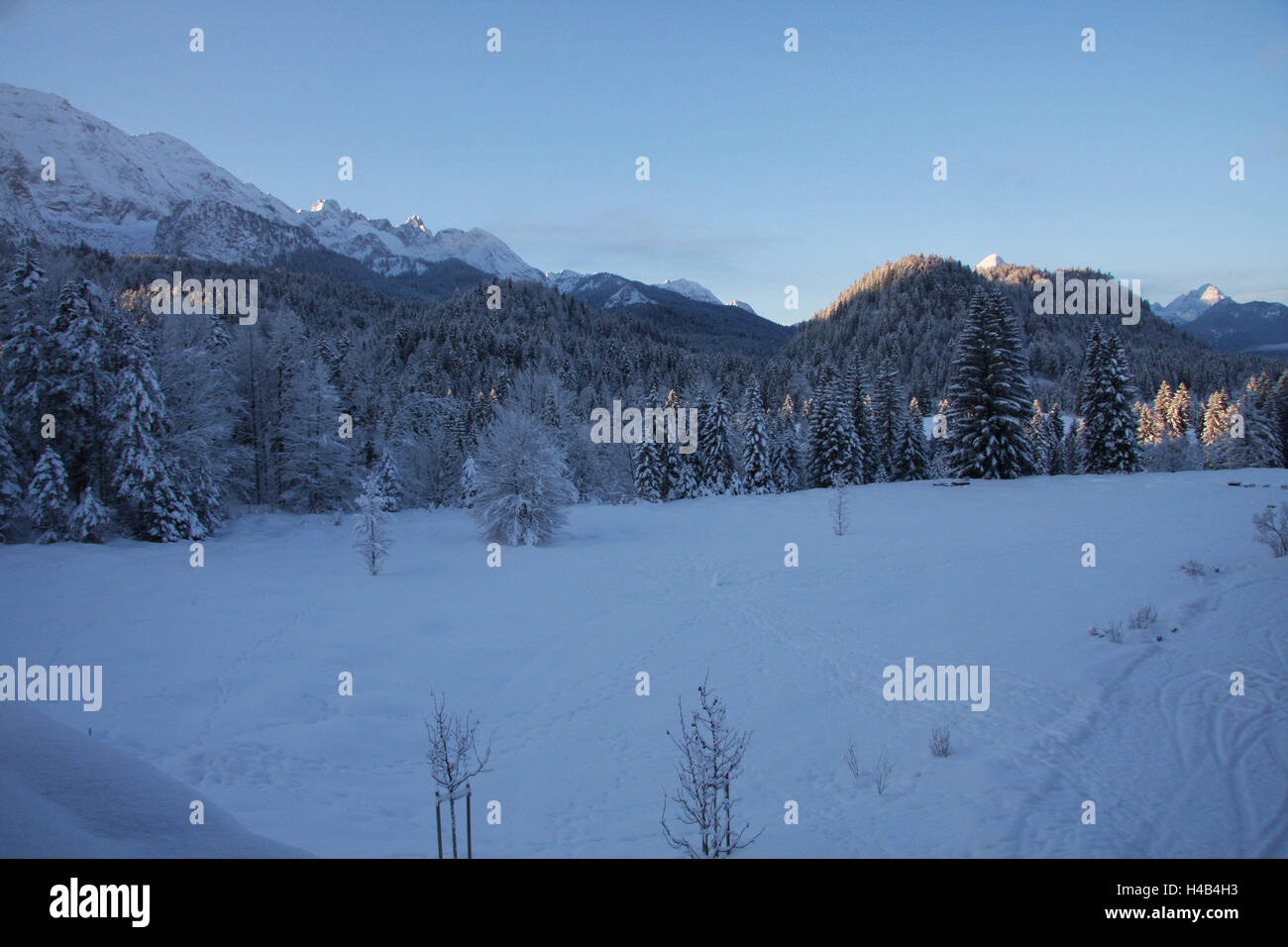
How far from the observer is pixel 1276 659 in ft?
34.0

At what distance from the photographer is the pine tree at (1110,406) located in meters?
39.7

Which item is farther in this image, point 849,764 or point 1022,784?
point 849,764

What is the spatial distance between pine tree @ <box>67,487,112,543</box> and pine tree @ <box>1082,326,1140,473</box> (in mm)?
56593

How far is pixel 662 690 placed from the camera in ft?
42.9

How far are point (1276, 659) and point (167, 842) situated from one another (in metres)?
15.6

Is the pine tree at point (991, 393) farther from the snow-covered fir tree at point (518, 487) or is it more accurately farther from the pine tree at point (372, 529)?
the pine tree at point (372, 529)

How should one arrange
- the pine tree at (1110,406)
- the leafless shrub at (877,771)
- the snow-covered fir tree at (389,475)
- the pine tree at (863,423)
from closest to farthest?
the leafless shrub at (877,771)
the pine tree at (1110,406)
the snow-covered fir tree at (389,475)
the pine tree at (863,423)

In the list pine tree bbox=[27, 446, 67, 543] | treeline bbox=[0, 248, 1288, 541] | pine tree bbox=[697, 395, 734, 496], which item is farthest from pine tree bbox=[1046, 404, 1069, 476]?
pine tree bbox=[27, 446, 67, 543]

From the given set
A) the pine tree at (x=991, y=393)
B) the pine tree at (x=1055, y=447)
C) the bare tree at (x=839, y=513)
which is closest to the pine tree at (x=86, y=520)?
the bare tree at (x=839, y=513)

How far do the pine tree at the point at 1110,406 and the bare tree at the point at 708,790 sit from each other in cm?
4181

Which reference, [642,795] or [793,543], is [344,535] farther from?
[642,795]
